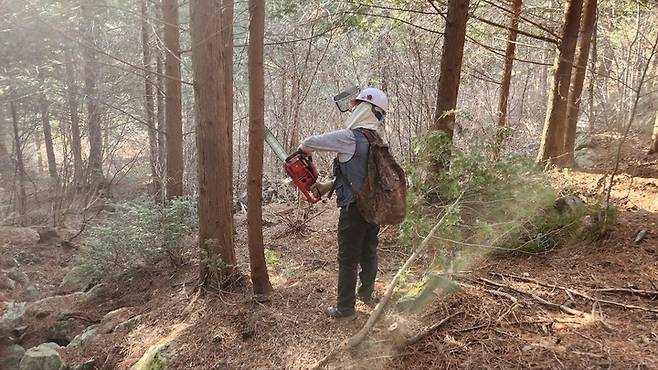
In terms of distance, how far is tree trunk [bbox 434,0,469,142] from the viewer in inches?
235

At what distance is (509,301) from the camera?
3.87 m

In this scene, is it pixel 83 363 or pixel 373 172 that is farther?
pixel 83 363

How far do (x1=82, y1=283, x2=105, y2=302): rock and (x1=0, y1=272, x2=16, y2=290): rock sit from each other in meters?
2.76

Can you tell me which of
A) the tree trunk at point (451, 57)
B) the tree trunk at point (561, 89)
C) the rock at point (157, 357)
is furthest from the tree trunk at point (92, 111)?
the tree trunk at point (561, 89)

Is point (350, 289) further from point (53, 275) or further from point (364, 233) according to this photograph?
point (53, 275)

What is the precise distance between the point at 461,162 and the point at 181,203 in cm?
450

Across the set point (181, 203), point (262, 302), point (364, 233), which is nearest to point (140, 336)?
point (262, 302)

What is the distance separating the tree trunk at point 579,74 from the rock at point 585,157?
0.95m

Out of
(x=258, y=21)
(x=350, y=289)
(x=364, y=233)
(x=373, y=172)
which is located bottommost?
(x=350, y=289)

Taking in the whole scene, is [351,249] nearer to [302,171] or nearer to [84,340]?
[302,171]

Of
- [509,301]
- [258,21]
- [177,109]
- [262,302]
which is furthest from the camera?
[177,109]

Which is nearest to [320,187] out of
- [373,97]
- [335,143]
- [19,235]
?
[335,143]

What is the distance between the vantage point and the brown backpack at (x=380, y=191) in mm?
3885

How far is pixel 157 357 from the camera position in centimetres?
435
